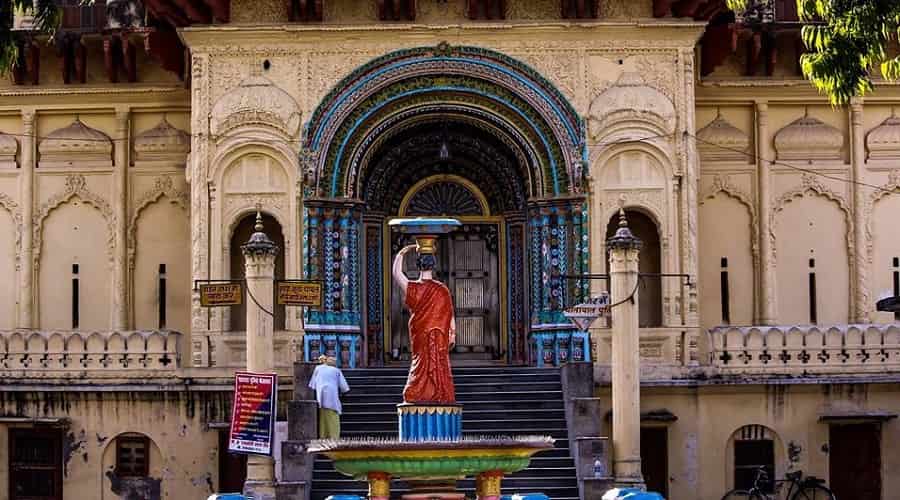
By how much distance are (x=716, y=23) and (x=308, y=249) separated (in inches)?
266

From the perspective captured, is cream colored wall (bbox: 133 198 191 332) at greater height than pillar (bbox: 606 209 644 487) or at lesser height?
greater

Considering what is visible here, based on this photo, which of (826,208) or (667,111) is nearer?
(667,111)

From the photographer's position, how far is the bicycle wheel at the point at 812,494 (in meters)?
27.9

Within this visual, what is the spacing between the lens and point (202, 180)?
28.6 m

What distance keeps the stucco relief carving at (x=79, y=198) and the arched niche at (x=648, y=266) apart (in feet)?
25.1

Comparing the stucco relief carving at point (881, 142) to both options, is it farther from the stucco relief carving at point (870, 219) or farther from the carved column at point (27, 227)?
the carved column at point (27, 227)

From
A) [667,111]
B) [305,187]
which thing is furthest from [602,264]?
[305,187]

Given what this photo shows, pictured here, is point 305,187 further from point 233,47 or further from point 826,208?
point 826,208

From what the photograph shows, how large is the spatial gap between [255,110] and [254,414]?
5.24m

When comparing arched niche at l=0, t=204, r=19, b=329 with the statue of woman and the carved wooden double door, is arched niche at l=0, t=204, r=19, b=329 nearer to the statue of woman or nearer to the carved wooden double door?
the carved wooden double door

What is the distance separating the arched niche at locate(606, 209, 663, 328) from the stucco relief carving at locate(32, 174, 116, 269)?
301 inches

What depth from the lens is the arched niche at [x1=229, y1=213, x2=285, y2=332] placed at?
95.3 feet

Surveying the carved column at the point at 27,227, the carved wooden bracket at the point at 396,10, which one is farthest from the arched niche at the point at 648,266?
the carved column at the point at 27,227

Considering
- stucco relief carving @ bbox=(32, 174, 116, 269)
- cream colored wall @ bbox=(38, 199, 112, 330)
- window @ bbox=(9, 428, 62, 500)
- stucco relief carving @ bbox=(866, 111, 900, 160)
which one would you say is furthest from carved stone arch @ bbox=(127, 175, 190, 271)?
stucco relief carving @ bbox=(866, 111, 900, 160)
